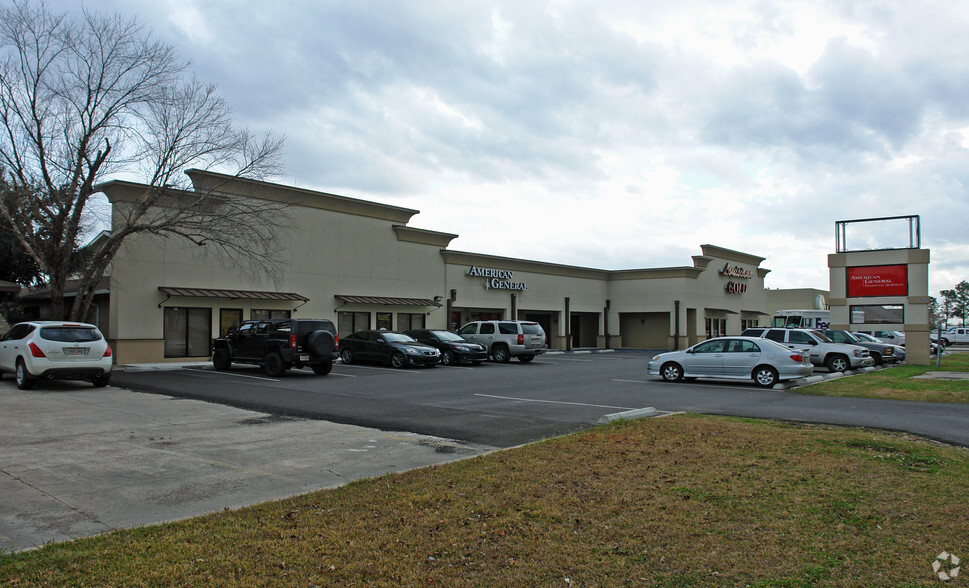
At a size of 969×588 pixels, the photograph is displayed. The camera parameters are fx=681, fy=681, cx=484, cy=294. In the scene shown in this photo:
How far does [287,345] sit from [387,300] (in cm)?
1266

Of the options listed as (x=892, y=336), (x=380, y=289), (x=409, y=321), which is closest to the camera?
(x=380, y=289)

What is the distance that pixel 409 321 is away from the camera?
1398 inches

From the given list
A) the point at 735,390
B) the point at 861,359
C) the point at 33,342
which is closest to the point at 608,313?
the point at 861,359

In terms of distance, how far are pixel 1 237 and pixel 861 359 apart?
118ft

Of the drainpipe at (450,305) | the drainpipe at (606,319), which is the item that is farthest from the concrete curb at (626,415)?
the drainpipe at (606,319)

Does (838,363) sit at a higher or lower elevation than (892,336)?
lower

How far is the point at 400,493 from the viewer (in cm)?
662

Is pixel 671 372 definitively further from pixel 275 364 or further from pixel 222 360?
pixel 222 360

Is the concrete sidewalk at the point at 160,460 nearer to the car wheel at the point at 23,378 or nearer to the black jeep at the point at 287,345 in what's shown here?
the car wheel at the point at 23,378

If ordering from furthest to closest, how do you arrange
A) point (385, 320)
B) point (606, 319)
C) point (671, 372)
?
point (606, 319), point (385, 320), point (671, 372)

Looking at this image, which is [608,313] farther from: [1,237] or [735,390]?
[1,237]

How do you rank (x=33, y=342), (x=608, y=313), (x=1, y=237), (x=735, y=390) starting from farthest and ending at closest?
(x=608, y=313)
(x=1, y=237)
(x=735, y=390)
(x=33, y=342)

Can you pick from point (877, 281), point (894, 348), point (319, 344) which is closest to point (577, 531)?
point (319, 344)

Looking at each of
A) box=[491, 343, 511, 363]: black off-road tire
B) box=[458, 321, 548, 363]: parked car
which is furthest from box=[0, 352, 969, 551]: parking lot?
box=[491, 343, 511, 363]: black off-road tire
